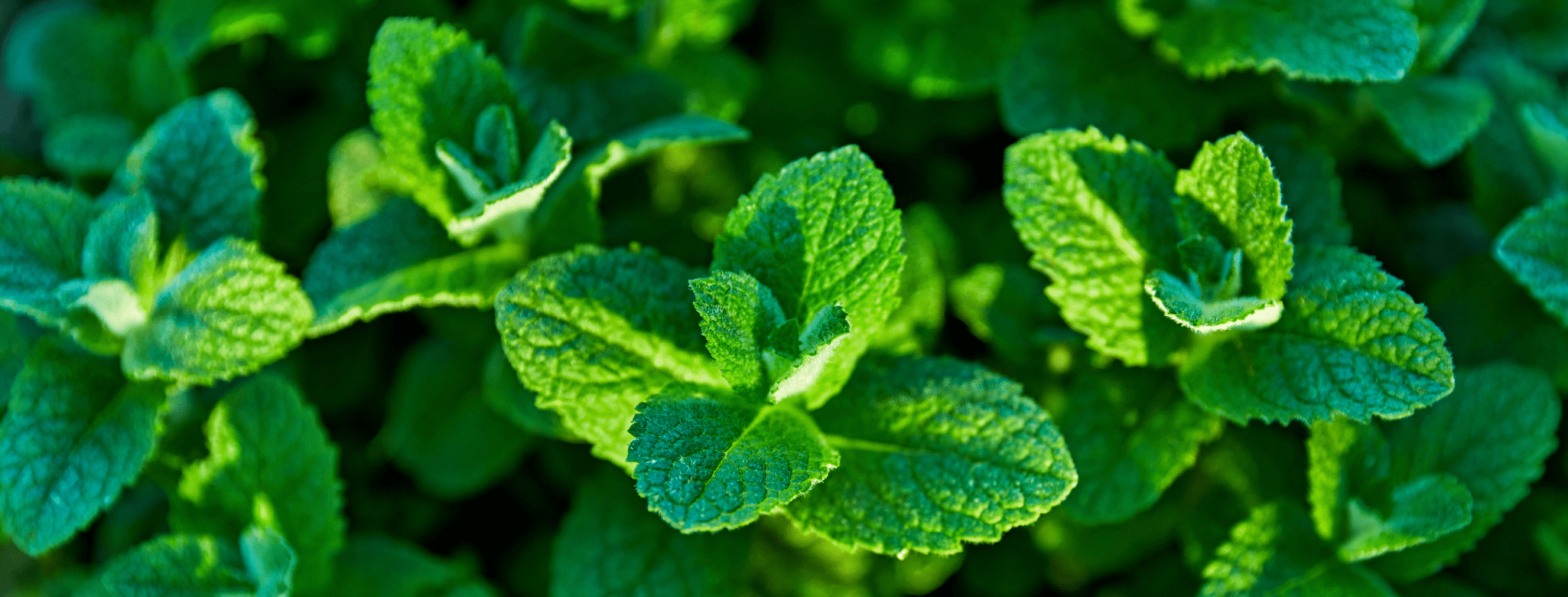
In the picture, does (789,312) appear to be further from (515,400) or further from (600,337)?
(515,400)

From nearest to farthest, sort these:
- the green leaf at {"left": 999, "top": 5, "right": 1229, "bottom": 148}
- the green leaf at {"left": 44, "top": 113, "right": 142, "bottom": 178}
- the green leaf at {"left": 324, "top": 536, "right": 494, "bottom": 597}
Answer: the green leaf at {"left": 324, "top": 536, "right": 494, "bottom": 597}, the green leaf at {"left": 999, "top": 5, "right": 1229, "bottom": 148}, the green leaf at {"left": 44, "top": 113, "right": 142, "bottom": 178}

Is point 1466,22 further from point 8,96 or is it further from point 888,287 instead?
point 8,96

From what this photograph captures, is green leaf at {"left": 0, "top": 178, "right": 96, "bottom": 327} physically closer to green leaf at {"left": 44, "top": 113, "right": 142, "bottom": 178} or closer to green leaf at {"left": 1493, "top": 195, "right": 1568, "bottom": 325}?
green leaf at {"left": 44, "top": 113, "right": 142, "bottom": 178}

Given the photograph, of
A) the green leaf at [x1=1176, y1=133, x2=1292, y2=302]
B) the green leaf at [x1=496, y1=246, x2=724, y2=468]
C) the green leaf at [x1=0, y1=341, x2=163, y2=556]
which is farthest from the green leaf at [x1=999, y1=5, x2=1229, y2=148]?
the green leaf at [x1=0, y1=341, x2=163, y2=556]

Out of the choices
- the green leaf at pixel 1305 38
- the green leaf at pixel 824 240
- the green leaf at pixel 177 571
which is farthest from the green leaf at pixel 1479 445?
the green leaf at pixel 177 571

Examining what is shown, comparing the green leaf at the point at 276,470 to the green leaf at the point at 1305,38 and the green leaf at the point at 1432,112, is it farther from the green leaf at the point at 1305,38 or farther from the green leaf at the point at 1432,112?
the green leaf at the point at 1432,112

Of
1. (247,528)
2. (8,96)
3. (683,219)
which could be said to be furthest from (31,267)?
(8,96)
